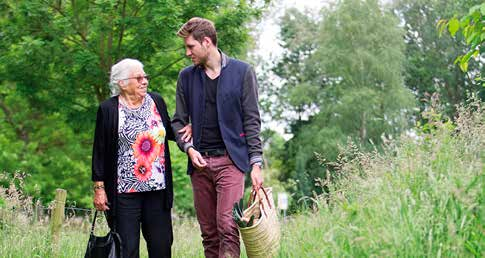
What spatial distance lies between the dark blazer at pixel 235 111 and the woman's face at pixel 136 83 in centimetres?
34

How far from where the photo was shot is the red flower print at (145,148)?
5289 millimetres

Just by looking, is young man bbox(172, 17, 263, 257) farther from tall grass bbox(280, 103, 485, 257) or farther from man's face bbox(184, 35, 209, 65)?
tall grass bbox(280, 103, 485, 257)

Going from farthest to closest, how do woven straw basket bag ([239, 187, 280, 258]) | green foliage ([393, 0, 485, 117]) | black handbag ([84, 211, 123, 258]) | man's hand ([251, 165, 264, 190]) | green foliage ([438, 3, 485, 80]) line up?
green foliage ([393, 0, 485, 117])
black handbag ([84, 211, 123, 258])
man's hand ([251, 165, 264, 190])
woven straw basket bag ([239, 187, 280, 258])
green foliage ([438, 3, 485, 80])

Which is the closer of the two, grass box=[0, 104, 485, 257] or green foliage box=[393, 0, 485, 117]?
grass box=[0, 104, 485, 257]

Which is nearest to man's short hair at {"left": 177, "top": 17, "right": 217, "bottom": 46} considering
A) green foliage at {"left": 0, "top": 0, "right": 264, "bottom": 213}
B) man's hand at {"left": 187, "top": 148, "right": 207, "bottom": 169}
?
man's hand at {"left": 187, "top": 148, "right": 207, "bottom": 169}

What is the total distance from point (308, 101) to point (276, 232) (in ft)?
111

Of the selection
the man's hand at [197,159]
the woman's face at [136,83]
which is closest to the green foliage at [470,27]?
the man's hand at [197,159]

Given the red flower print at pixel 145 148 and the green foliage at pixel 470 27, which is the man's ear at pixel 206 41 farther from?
the green foliage at pixel 470 27

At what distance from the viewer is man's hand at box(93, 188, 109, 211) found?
525 centimetres

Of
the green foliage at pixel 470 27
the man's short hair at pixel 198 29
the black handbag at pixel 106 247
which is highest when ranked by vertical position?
the man's short hair at pixel 198 29

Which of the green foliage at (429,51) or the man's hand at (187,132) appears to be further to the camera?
the green foliage at (429,51)

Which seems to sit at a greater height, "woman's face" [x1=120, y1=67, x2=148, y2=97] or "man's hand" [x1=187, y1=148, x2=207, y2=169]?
"woman's face" [x1=120, y1=67, x2=148, y2=97]

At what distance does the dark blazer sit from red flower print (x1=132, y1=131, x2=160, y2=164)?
20cm

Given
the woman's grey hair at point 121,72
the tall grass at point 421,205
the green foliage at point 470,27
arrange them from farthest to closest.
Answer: the woman's grey hair at point 121,72, the green foliage at point 470,27, the tall grass at point 421,205
